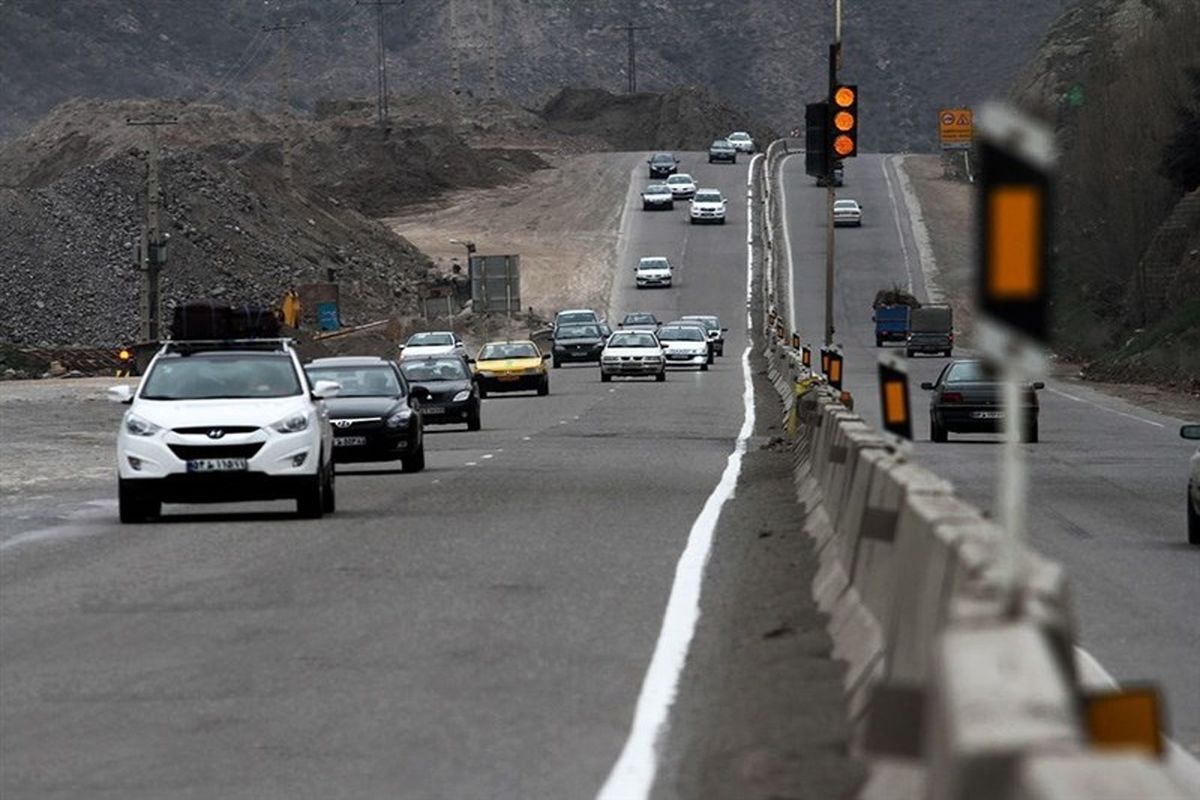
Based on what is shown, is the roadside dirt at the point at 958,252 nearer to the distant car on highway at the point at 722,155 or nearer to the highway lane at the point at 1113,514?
the highway lane at the point at 1113,514

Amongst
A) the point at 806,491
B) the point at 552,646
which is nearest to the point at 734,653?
the point at 552,646

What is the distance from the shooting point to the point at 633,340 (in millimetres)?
68312

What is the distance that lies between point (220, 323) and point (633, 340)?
119 ft

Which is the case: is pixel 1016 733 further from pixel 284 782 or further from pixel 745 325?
pixel 745 325

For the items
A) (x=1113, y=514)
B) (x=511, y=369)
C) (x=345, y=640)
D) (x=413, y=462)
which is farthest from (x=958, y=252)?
(x=345, y=640)

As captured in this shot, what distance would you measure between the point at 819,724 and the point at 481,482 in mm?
18244

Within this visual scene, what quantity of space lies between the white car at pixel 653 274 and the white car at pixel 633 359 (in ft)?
154

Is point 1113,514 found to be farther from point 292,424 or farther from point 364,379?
point 364,379

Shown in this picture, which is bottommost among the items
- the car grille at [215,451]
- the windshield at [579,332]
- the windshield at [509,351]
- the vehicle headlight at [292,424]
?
the windshield at [579,332]

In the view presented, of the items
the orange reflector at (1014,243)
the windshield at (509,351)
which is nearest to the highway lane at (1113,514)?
the orange reflector at (1014,243)

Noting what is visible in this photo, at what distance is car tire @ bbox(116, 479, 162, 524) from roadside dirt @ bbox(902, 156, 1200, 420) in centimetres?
3382

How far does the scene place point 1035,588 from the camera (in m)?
6.61

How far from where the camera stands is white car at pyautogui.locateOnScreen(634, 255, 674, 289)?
11519 cm

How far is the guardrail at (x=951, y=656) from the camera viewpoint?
4.66 meters
